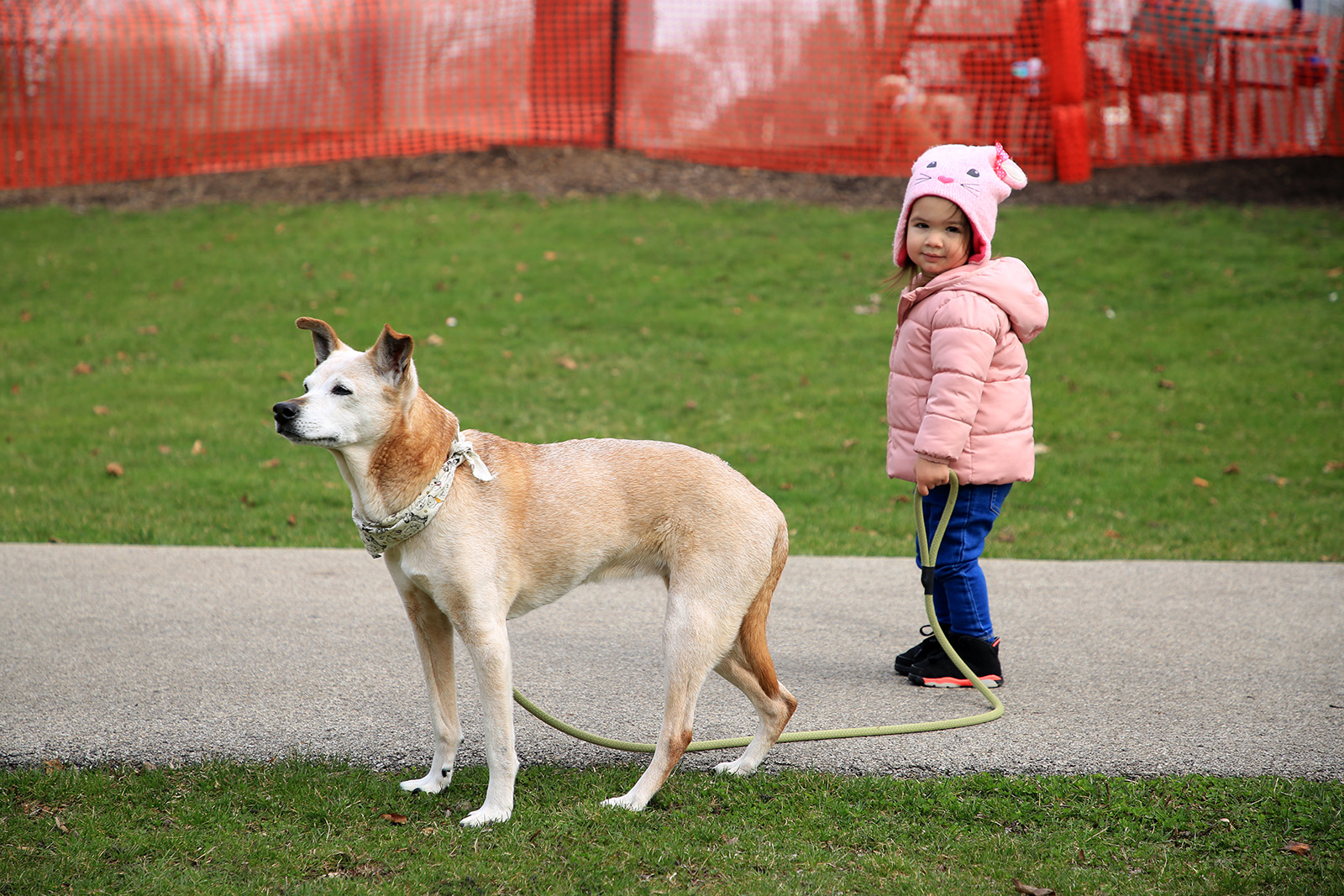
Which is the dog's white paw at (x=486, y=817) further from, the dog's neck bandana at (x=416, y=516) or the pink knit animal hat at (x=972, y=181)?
the pink knit animal hat at (x=972, y=181)

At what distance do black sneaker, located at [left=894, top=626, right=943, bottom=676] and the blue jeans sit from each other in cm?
14

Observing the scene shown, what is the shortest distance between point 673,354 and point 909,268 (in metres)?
6.15

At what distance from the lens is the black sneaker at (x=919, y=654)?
4699 mm

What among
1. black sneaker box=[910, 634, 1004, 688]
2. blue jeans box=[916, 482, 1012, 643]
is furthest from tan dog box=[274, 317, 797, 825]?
black sneaker box=[910, 634, 1004, 688]

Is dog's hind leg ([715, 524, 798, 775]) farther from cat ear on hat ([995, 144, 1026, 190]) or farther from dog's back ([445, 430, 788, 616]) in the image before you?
cat ear on hat ([995, 144, 1026, 190])

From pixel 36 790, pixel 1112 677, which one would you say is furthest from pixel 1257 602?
pixel 36 790

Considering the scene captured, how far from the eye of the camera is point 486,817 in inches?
133

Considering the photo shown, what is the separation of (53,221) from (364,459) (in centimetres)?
1304

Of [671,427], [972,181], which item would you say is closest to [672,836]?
[972,181]

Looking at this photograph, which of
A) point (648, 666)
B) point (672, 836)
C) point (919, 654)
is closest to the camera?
point (672, 836)

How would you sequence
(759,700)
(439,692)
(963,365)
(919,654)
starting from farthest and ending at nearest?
(919,654)
(963,365)
(759,700)
(439,692)

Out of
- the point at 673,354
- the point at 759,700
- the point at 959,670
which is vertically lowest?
the point at 959,670

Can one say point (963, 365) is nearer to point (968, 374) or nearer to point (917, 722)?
point (968, 374)

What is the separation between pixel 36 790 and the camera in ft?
11.7
